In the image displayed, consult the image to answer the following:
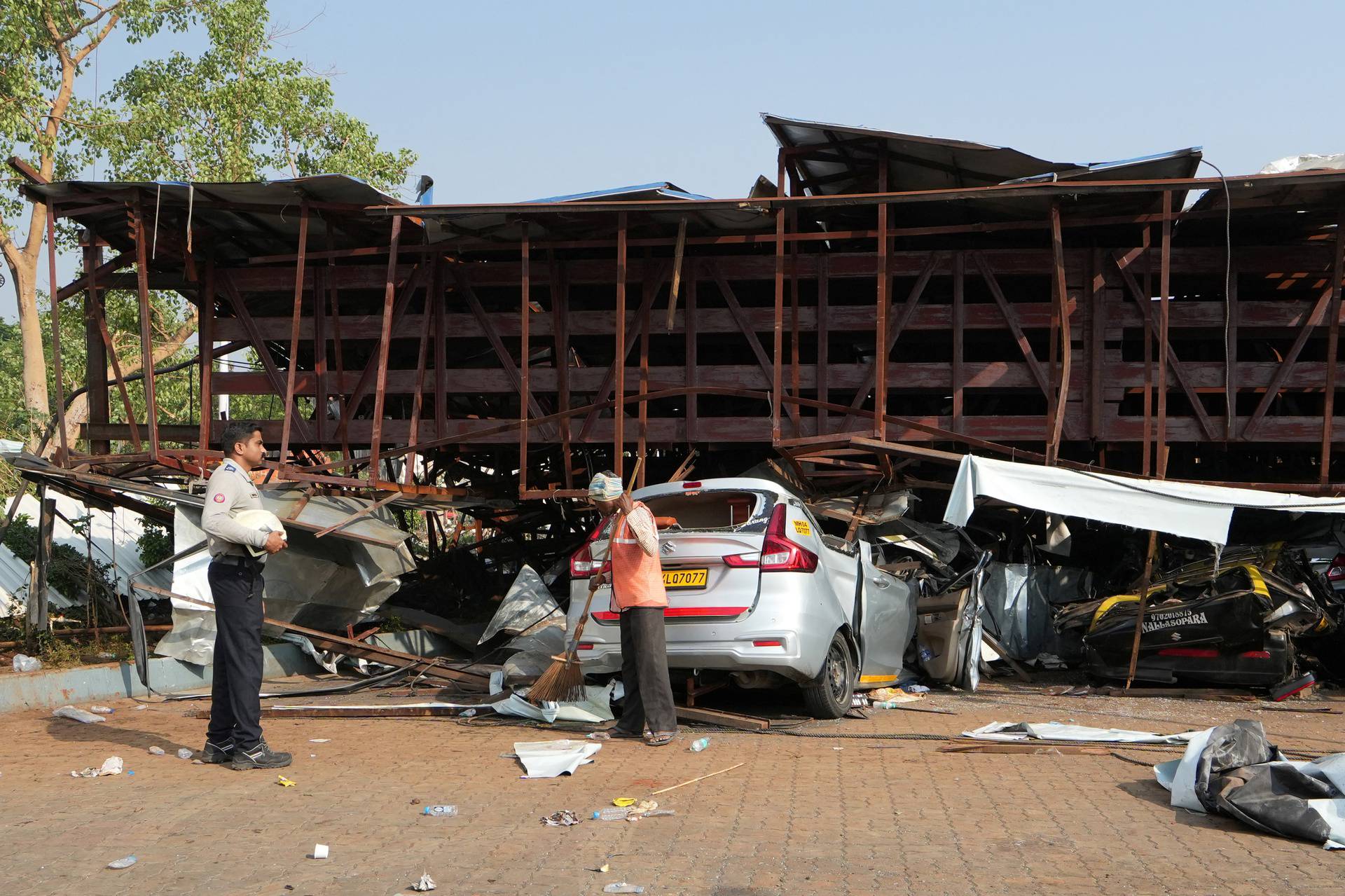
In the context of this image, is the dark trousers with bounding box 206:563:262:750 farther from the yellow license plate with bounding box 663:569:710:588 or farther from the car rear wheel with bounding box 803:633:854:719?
the car rear wheel with bounding box 803:633:854:719

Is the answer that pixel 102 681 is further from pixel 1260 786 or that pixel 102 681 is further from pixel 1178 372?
pixel 1178 372

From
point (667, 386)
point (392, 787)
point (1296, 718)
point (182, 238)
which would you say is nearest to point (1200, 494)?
point (1296, 718)

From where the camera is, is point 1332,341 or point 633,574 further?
point 1332,341

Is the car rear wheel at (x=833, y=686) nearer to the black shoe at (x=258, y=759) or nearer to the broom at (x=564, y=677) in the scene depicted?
the broom at (x=564, y=677)

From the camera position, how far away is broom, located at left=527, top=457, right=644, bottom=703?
8391 mm

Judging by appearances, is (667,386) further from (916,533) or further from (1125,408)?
(1125,408)

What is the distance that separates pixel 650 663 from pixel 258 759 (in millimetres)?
2448

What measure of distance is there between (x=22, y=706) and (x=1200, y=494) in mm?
9569

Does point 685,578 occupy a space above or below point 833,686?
above

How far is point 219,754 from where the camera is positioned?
7.24 m

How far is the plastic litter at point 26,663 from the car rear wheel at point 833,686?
21.9 ft

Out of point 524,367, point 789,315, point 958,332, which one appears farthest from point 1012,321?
point 524,367

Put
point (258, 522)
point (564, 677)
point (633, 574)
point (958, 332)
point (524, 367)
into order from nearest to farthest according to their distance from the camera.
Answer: point (258, 522)
point (633, 574)
point (564, 677)
point (524, 367)
point (958, 332)

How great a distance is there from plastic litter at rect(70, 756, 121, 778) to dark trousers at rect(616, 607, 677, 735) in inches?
122
